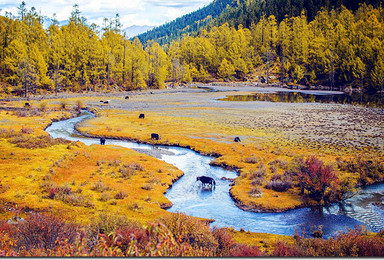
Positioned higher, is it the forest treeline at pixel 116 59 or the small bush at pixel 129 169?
the forest treeline at pixel 116 59

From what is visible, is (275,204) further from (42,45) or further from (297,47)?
(297,47)

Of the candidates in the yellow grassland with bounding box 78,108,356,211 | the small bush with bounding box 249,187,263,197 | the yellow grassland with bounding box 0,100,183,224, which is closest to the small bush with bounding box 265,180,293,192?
the yellow grassland with bounding box 78,108,356,211

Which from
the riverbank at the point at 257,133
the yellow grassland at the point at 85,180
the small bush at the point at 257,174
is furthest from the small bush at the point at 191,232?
the small bush at the point at 257,174

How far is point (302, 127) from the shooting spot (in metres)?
58.6

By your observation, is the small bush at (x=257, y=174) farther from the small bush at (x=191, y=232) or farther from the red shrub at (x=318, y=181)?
the small bush at (x=191, y=232)

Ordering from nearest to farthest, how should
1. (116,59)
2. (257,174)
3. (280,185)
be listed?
1. (280,185)
2. (257,174)
3. (116,59)

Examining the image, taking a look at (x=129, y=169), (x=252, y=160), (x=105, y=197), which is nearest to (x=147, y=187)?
(x=105, y=197)

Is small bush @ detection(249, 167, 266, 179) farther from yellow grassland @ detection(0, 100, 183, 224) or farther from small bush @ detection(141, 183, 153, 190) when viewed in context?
small bush @ detection(141, 183, 153, 190)

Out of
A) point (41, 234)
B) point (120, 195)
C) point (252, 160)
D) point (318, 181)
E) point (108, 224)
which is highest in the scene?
point (41, 234)

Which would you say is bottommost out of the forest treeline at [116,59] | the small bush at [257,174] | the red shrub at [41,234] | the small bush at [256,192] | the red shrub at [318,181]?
the small bush at [256,192]

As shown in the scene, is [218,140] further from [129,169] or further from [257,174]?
[129,169]

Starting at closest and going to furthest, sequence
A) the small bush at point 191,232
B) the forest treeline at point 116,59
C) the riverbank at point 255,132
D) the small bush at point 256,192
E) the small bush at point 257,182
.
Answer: the small bush at point 191,232, the small bush at point 256,192, the small bush at point 257,182, the riverbank at point 255,132, the forest treeline at point 116,59

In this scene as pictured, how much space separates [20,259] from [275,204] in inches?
827

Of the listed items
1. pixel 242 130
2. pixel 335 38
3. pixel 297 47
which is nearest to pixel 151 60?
pixel 297 47
